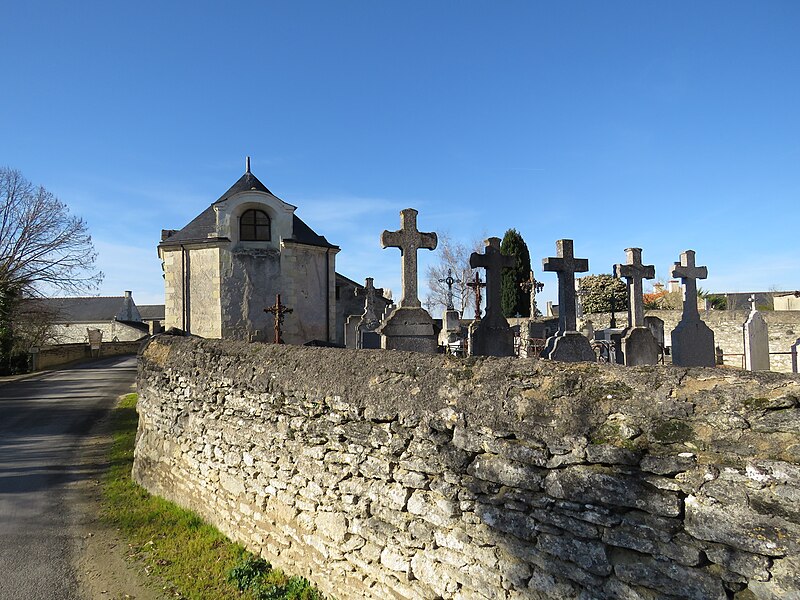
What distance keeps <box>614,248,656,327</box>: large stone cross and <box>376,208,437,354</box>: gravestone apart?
456 centimetres

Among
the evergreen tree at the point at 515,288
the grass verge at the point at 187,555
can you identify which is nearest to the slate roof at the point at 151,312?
the evergreen tree at the point at 515,288

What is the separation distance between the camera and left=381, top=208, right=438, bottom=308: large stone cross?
30.5ft

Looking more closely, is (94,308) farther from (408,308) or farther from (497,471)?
(497,471)

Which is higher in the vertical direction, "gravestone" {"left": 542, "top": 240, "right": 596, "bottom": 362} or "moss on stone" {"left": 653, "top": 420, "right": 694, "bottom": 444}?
"gravestone" {"left": 542, "top": 240, "right": 596, "bottom": 362}

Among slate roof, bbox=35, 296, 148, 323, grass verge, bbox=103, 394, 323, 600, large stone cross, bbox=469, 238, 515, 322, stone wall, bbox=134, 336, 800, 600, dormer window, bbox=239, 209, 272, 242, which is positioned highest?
dormer window, bbox=239, 209, 272, 242

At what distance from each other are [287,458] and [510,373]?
2.97 m

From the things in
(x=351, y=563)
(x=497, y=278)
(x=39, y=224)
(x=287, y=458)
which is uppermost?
(x=39, y=224)

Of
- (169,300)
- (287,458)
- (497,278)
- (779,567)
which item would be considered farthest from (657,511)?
(169,300)

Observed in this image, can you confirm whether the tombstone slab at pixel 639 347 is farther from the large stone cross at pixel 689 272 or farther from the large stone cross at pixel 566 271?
the large stone cross at pixel 689 272

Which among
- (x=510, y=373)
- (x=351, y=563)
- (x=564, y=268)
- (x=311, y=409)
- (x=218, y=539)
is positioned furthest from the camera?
(x=564, y=268)

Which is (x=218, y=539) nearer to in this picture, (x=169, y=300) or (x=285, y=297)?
(x=285, y=297)

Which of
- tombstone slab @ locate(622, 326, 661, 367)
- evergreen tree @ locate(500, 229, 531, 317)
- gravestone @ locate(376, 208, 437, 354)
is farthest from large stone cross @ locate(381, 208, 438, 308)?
evergreen tree @ locate(500, 229, 531, 317)

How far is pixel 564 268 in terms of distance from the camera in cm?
980

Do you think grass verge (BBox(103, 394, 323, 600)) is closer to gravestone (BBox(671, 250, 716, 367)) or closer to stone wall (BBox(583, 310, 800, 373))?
gravestone (BBox(671, 250, 716, 367))
